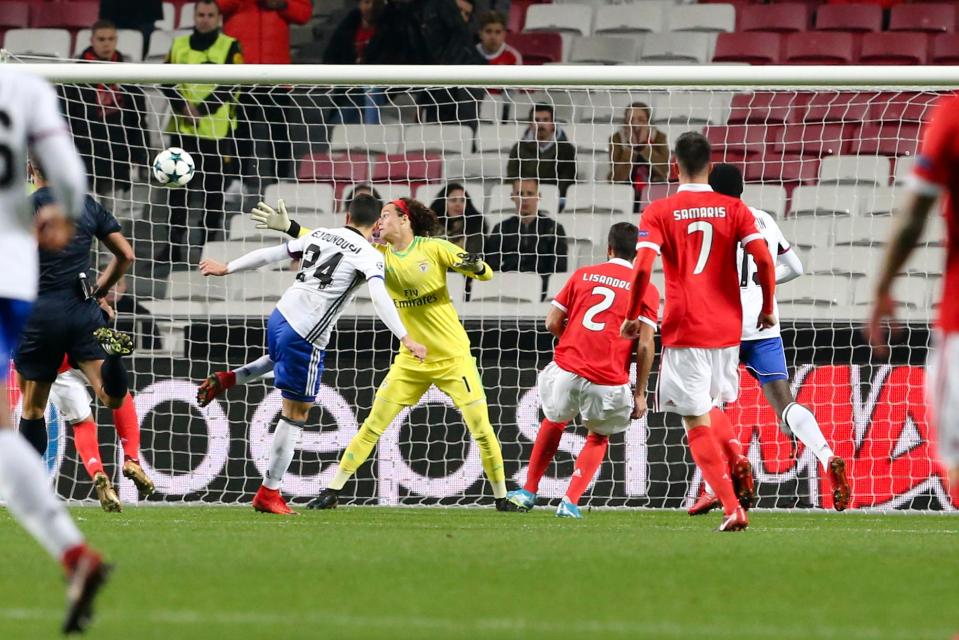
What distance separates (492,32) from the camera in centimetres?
1407

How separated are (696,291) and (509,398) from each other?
3300mm

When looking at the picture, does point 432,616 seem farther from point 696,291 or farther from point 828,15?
point 828,15

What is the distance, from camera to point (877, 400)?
425 inches

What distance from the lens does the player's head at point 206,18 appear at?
13562mm

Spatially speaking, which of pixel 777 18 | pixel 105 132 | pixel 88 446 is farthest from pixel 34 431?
pixel 777 18

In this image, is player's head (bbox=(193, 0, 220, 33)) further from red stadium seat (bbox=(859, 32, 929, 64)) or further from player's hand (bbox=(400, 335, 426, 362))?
red stadium seat (bbox=(859, 32, 929, 64))

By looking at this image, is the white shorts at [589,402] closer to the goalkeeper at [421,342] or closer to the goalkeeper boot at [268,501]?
the goalkeeper at [421,342]

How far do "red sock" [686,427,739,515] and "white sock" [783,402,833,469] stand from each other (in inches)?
52.6

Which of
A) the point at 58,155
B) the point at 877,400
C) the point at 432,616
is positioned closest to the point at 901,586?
the point at 432,616

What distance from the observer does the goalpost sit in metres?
10.8

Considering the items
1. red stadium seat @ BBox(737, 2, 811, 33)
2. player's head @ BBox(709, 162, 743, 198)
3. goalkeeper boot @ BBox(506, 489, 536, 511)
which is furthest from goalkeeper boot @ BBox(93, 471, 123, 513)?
red stadium seat @ BBox(737, 2, 811, 33)

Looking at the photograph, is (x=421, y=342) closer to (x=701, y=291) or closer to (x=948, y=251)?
(x=701, y=291)

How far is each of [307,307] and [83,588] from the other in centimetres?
562

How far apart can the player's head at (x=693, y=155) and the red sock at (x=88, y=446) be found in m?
4.05
